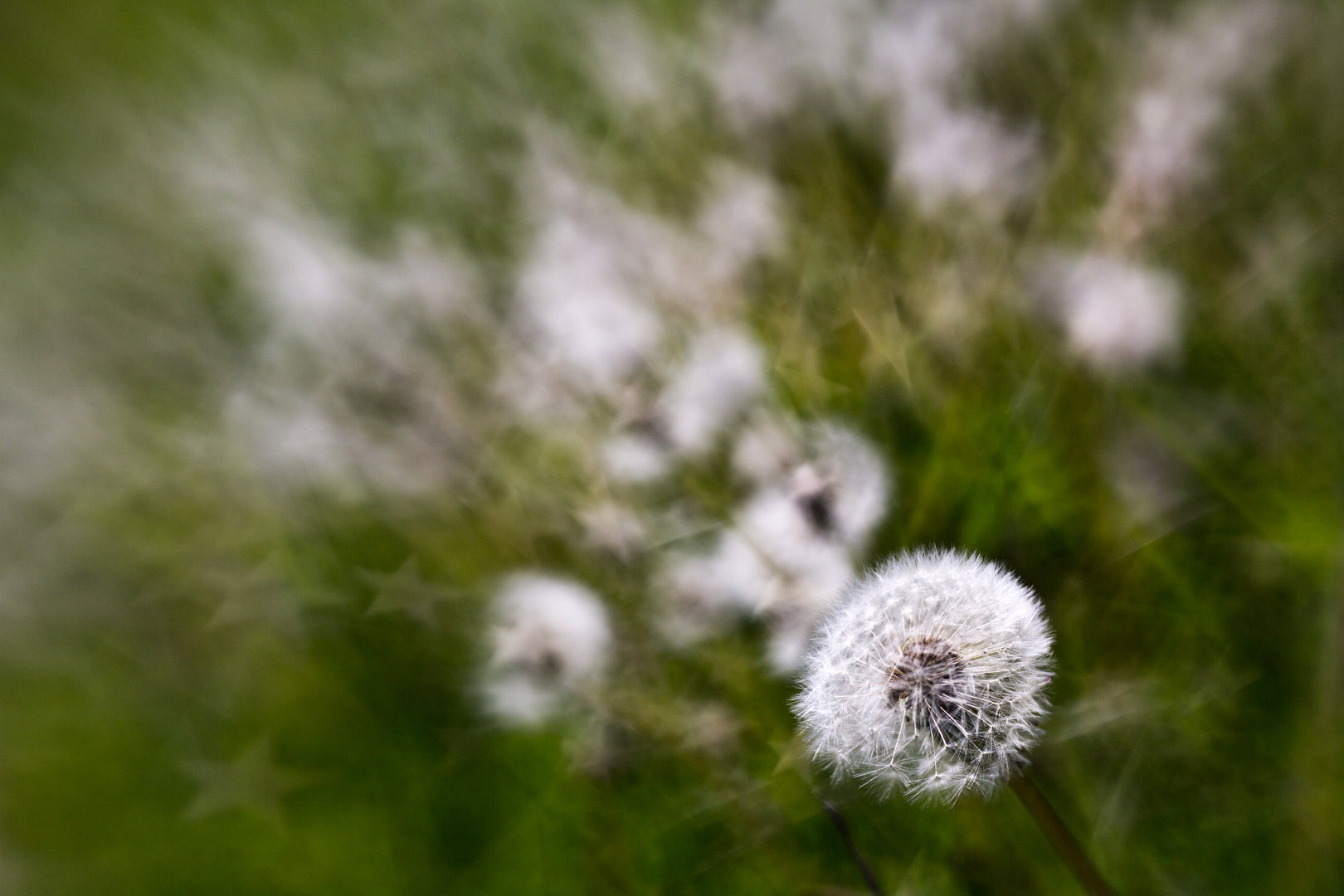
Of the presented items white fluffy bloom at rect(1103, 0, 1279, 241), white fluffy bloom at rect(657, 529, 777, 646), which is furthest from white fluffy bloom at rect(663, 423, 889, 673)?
white fluffy bloom at rect(1103, 0, 1279, 241)

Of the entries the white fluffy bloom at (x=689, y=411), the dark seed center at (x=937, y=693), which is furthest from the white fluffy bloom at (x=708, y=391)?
the dark seed center at (x=937, y=693)

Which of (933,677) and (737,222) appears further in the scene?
(737,222)

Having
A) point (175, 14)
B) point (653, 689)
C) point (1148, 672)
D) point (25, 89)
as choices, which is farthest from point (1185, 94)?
point (25, 89)

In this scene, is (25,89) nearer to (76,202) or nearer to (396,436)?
(76,202)

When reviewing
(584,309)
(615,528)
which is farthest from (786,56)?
(615,528)

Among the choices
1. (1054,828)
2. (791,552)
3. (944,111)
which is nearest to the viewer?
(1054,828)

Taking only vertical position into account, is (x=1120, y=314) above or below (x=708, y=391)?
below

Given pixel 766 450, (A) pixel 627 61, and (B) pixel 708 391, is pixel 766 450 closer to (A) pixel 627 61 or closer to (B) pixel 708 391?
(B) pixel 708 391
